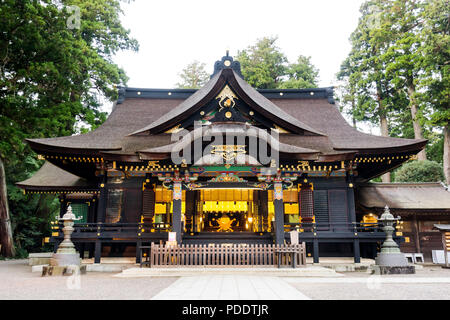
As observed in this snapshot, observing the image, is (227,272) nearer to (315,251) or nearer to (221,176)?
(221,176)

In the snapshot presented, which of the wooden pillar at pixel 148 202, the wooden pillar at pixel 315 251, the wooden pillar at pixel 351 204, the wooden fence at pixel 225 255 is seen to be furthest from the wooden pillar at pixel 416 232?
the wooden pillar at pixel 148 202

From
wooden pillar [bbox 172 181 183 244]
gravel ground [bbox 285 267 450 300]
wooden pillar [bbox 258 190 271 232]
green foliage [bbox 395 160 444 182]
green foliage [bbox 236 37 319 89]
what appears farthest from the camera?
green foliage [bbox 236 37 319 89]

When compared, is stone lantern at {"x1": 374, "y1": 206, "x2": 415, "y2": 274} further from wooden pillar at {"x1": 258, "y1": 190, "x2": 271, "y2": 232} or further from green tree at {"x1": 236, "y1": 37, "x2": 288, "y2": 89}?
green tree at {"x1": 236, "y1": 37, "x2": 288, "y2": 89}

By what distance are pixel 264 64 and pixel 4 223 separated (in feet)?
99.0

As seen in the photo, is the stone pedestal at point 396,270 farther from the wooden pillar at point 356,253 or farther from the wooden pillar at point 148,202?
the wooden pillar at point 148,202

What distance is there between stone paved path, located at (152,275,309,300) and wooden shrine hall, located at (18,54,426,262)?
161 inches

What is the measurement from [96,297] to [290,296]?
4.18 m

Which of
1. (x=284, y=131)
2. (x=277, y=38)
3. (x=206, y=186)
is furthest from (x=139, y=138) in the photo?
(x=277, y=38)

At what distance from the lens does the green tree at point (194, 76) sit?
4719 cm

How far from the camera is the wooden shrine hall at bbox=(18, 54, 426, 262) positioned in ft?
45.4

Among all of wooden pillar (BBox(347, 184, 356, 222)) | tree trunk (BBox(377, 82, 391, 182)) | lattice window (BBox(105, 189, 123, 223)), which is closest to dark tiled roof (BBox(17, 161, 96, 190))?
lattice window (BBox(105, 189, 123, 223))

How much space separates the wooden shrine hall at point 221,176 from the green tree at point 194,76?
28849 mm

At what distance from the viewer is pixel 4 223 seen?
71.4ft

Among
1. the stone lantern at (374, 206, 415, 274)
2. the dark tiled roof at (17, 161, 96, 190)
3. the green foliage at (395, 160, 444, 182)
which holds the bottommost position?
the stone lantern at (374, 206, 415, 274)
